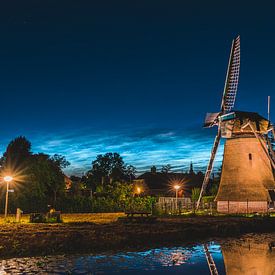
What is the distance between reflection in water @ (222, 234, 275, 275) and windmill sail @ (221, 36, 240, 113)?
930 inches

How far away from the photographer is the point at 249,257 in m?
13.5

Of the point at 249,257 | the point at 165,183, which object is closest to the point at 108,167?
the point at 165,183

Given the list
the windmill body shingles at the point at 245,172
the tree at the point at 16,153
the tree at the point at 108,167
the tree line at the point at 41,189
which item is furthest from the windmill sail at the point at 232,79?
the tree at the point at 108,167

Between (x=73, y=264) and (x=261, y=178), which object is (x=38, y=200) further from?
(x=73, y=264)

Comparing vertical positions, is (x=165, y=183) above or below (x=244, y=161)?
above

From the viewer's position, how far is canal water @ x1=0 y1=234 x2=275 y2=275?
10.9 meters

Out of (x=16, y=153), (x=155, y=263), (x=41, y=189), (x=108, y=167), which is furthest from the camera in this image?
(x=108, y=167)

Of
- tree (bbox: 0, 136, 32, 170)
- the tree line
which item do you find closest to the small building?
the tree line

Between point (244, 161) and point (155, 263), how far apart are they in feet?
91.4

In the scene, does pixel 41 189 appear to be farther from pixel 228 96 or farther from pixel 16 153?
pixel 228 96

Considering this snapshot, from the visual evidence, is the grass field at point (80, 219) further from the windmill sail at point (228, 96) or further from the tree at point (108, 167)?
the tree at point (108, 167)

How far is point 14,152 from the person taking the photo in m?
51.9

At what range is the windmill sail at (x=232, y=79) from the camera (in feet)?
132

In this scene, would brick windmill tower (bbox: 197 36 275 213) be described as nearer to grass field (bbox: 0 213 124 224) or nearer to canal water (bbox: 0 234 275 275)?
grass field (bbox: 0 213 124 224)
